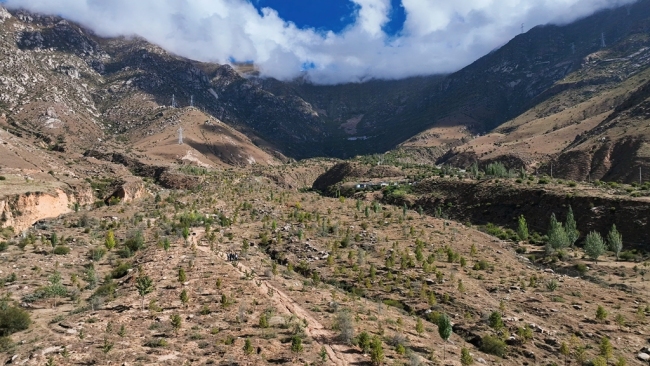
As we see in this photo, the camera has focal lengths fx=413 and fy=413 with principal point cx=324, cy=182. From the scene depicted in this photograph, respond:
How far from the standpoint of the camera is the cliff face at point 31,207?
158ft

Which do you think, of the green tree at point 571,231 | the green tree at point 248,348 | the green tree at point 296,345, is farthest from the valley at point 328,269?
the green tree at point 571,231

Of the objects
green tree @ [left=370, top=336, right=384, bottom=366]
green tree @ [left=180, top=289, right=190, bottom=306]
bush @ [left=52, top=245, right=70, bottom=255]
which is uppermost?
bush @ [left=52, top=245, right=70, bottom=255]

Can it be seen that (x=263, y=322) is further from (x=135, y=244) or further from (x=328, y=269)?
(x=135, y=244)

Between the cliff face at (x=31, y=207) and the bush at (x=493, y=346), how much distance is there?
51.0 metres

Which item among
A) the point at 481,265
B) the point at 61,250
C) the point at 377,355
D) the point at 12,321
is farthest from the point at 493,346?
the point at 61,250

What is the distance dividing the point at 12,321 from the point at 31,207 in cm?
3912

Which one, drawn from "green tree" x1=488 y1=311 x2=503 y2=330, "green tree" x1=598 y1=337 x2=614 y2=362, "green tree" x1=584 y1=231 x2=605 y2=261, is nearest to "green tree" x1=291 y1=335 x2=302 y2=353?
"green tree" x1=488 y1=311 x2=503 y2=330

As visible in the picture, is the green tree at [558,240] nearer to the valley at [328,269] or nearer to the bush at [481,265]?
the valley at [328,269]

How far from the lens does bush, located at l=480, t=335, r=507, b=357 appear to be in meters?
20.9

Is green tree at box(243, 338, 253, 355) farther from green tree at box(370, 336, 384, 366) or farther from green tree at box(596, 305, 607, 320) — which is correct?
green tree at box(596, 305, 607, 320)

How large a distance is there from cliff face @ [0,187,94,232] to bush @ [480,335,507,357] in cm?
5101

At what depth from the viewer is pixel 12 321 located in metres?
19.5

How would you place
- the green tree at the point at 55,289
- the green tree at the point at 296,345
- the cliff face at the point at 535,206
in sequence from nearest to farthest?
the green tree at the point at 296,345, the green tree at the point at 55,289, the cliff face at the point at 535,206

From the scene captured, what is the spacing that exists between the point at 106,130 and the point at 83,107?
45.4ft
